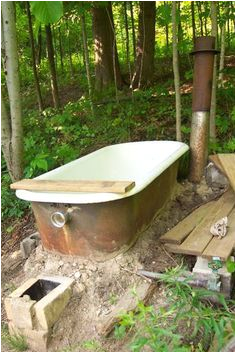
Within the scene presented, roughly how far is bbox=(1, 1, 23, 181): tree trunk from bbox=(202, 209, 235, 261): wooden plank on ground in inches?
80.9

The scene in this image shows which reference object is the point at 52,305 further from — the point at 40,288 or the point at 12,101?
the point at 12,101

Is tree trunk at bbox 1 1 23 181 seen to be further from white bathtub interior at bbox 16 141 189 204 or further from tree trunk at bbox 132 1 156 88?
tree trunk at bbox 132 1 156 88

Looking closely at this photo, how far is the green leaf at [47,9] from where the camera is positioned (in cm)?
213

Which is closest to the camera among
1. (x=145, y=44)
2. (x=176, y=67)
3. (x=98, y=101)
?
(x=176, y=67)

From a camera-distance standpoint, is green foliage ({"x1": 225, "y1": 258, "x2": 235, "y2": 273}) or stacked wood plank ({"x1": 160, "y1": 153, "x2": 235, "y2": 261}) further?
stacked wood plank ({"x1": 160, "y1": 153, "x2": 235, "y2": 261})

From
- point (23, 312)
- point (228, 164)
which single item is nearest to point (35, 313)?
point (23, 312)

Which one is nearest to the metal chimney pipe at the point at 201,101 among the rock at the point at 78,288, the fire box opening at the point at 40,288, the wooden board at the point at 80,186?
the wooden board at the point at 80,186

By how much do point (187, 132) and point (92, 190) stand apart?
2541 millimetres

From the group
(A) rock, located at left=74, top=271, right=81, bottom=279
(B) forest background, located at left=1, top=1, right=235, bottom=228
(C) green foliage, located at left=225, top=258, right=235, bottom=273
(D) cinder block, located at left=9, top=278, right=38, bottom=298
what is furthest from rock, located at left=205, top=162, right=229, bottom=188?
(D) cinder block, located at left=9, top=278, right=38, bottom=298

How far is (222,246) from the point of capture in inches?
99.7

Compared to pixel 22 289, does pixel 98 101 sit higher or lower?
higher

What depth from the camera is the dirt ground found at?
2293mm

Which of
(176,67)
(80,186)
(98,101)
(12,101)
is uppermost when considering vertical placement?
(176,67)

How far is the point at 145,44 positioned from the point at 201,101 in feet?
11.4
